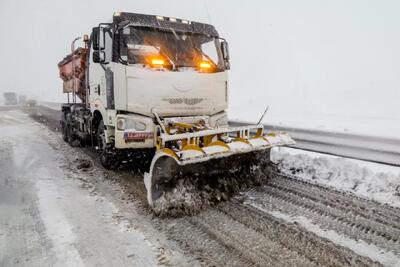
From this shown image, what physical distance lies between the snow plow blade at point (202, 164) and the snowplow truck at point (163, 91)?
0.07 feet

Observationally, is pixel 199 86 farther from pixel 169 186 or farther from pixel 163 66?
pixel 169 186

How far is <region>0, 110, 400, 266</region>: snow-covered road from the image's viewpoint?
10.4ft

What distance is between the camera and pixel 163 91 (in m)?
5.46

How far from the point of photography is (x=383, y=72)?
37.7m

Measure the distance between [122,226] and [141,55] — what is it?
279 cm

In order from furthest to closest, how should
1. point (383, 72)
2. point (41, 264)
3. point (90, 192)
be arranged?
point (383, 72) < point (90, 192) < point (41, 264)

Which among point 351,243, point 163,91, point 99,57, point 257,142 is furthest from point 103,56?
point 351,243

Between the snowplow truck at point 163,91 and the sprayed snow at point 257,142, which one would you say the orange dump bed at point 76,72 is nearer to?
the snowplow truck at point 163,91

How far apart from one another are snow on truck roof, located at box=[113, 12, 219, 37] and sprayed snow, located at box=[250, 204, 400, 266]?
360 cm

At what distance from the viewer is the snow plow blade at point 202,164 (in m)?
4.09

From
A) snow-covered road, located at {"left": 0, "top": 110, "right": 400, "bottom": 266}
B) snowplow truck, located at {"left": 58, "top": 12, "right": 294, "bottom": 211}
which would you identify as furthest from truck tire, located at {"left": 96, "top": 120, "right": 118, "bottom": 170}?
snow-covered road, located at {"left": 0, "top": 110, "right": 400, "bottom": 266}

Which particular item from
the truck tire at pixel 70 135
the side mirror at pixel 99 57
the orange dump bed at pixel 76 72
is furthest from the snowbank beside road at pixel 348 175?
the truck tire at pixel 70 135

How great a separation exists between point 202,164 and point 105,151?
2.54 meters

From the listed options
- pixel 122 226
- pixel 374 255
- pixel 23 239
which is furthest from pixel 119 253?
pixel 374 255
